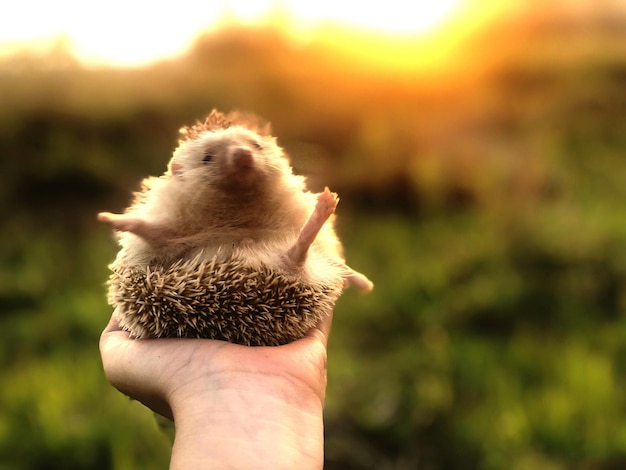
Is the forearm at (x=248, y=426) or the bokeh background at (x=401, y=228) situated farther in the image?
the bokeh background at (x=401, y=228)

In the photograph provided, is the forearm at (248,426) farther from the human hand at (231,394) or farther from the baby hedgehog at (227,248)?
the baby hedgehog at (227,248)

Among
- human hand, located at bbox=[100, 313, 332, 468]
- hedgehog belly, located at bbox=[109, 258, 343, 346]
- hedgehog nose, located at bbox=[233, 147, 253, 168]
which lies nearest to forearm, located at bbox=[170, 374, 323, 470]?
human hand, located at bbox=[100, 313, 332, 468]

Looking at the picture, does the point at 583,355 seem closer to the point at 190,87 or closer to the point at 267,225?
the point at 267,225

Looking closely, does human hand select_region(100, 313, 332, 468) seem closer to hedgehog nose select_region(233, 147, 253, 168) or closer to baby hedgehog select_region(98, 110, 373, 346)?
baby hedgehog select_region(98, 110, 373, 346)

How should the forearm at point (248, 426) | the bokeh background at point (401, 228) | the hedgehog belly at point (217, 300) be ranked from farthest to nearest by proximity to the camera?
the bokeh background at point (401, 228)
the hedgehog belly at point (217, 300)
the forearm at point (248, 426)

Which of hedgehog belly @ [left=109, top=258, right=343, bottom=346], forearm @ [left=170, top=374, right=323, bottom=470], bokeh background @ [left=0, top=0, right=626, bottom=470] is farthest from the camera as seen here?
bokeh background @ [left=0, top=0, right=626, bottom=470]

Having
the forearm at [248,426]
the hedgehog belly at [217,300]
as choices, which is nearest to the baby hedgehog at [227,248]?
the hedgehog belly at [217,300]

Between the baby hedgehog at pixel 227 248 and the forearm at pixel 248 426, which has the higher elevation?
the baby hedgehog at pixel 227 248
